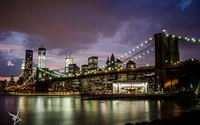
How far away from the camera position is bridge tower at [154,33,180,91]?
61359mm

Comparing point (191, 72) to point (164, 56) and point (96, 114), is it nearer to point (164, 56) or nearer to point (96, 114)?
point (164, 56)

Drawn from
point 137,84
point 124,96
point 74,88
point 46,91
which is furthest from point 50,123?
point 74,88

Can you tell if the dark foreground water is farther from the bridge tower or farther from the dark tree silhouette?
the bridge tower

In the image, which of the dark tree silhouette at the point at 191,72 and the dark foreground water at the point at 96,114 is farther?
the dark tree silhouette at the point at 191,72

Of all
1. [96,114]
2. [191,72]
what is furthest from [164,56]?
[96,114]

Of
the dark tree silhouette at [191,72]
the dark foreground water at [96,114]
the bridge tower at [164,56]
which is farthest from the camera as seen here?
the bridge tower at [164,56]

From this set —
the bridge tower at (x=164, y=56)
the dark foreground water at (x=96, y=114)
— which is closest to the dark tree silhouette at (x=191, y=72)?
the bridge tower at (x=164, y=56)

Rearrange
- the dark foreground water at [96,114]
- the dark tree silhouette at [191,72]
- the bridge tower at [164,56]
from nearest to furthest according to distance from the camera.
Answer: the dark foreground water at [96,114], the dark tree silhouette at [191,72], the bridge tower at [164,56]

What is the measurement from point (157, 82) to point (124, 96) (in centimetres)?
863

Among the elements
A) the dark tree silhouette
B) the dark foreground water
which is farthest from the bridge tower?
the dark foreground water

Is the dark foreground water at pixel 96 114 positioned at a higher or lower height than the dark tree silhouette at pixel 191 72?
lower

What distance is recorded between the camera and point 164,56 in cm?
6506

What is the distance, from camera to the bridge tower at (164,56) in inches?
2416

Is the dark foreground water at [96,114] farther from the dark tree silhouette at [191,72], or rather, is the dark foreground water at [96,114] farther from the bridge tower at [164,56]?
the bridge tower at [164,56]
